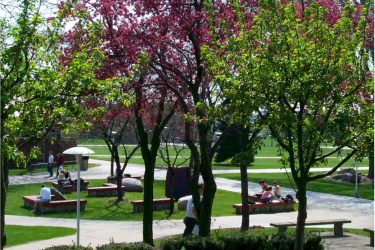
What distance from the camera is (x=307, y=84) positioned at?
23.1 feet

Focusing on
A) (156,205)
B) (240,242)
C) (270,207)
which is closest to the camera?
(240,242)

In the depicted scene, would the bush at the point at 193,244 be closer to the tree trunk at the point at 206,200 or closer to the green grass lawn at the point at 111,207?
the tree trunk at the point at 206,200

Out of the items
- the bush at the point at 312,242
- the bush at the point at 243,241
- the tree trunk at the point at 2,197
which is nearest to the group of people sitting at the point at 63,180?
the bush at the point at 243,241

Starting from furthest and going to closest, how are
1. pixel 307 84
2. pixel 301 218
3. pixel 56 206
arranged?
pixel 56 206
pixel 301 218
pixel 307 84

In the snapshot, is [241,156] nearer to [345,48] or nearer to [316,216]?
[345,48]

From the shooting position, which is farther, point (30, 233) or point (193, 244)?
point (30, 233)

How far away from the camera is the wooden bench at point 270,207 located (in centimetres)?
1703

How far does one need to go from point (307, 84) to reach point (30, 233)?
29.9 ft

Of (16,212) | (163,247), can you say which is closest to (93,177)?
(16,212)

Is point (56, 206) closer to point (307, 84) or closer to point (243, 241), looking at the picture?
point (243, 241)

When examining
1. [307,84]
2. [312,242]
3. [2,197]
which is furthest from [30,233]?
[307,84]

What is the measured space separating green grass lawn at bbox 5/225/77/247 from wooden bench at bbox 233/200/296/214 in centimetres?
660

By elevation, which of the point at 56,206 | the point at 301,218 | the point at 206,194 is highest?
the point at 206,194

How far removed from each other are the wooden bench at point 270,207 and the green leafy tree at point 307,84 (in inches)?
375
